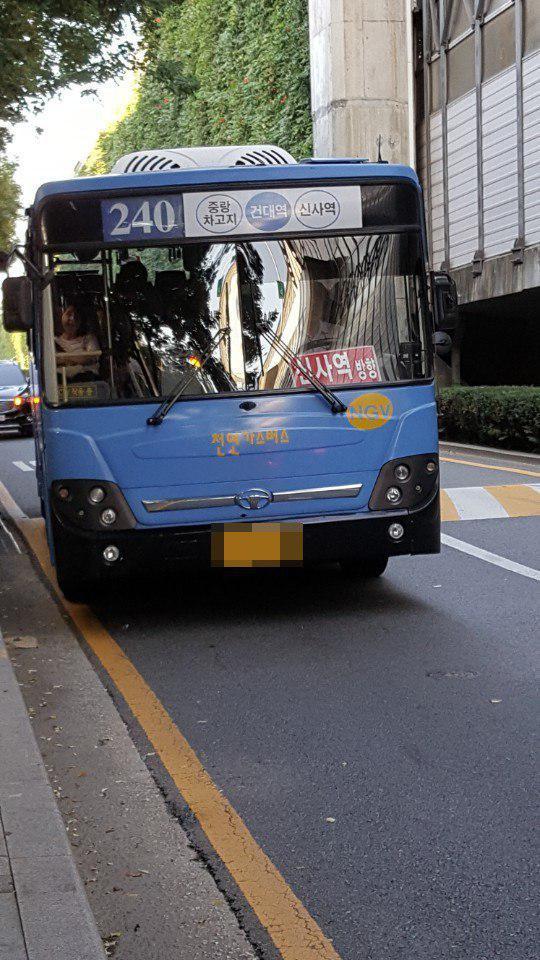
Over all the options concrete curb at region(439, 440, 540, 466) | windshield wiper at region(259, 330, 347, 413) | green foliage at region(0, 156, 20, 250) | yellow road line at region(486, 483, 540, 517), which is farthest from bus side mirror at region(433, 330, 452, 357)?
green foliage at region(0, 156, 20, 250)

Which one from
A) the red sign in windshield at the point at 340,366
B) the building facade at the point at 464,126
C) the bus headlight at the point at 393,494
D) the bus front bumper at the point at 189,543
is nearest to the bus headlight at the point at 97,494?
the bus front bumper at the point at 189,543

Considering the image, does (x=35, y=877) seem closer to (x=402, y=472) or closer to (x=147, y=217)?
(x=402, y=472)

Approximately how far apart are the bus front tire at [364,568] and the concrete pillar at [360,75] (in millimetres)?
20597

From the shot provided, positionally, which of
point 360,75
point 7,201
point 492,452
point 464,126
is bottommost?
point 492,452

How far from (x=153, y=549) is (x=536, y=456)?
11.8m

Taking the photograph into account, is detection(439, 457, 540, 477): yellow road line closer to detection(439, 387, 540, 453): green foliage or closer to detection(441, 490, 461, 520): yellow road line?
detection(439, 387, 540, 453): green foliage

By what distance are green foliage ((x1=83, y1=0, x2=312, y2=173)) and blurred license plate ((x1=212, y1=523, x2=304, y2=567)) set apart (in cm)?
2116

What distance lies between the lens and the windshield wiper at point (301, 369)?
7852mm

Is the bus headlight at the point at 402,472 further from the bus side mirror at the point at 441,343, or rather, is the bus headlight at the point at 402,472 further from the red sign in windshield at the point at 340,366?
the bus side mirror at the point at 441,343

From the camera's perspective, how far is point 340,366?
26.0ft

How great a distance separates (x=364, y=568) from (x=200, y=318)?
254 cm

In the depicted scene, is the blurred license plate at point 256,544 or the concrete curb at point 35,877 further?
the blurred license plate at point 256,544

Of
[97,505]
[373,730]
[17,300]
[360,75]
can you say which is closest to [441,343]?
[97,505]

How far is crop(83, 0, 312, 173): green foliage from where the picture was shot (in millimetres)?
30234
